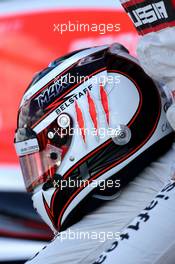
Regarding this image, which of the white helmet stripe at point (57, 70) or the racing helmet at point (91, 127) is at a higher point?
the white helmet stripe at point (57, 70)

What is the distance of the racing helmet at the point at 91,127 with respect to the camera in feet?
3.97

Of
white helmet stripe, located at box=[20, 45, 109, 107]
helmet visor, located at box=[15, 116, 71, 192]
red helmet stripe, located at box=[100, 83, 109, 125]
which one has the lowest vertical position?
helmet visor, located at box=[15, 116, 71, 192]

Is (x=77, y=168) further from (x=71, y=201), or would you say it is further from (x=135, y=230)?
(x=135, y=230)

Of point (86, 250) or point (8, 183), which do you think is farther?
point (8, 183)

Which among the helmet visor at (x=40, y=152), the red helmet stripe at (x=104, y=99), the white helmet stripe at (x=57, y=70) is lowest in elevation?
the helmet visor at (x=40, y=152)

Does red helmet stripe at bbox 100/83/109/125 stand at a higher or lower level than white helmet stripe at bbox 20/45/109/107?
lower

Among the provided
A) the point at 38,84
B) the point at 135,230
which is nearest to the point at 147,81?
the point at 38,84

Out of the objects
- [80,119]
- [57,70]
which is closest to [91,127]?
[80,119]

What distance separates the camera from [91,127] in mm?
1223

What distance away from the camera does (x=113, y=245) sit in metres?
1.07

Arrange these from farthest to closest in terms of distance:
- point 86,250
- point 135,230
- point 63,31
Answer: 1. point 63,31
2. point 86,250
3. point 135,230

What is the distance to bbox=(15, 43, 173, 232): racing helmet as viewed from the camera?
1210mm

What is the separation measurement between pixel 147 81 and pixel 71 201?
0.79 ft

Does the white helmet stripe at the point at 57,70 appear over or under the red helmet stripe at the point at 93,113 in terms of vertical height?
over
